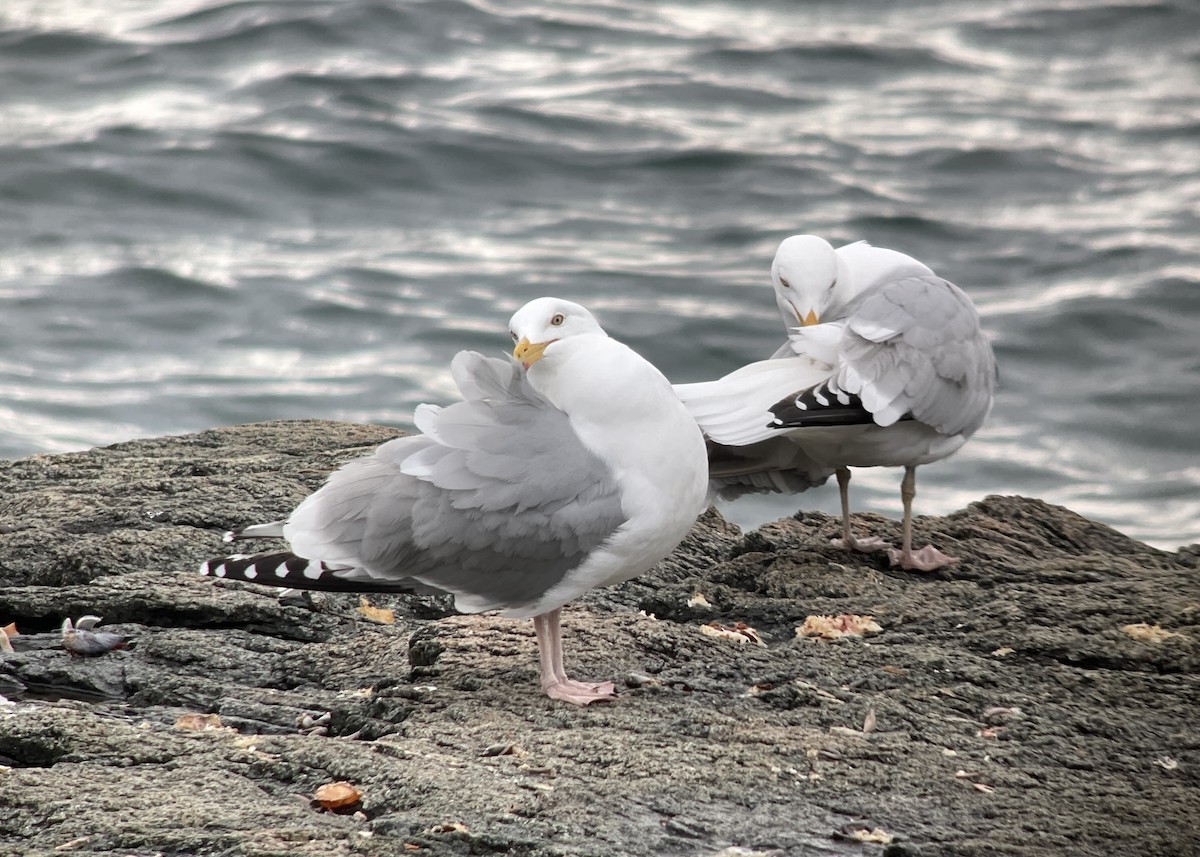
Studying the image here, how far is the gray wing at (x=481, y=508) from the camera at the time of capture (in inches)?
139

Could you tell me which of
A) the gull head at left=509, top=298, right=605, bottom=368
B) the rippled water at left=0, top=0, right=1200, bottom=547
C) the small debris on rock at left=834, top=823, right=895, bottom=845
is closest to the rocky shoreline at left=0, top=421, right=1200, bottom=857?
the small debris on rock at left=834, top=823, right=895, bottom=845

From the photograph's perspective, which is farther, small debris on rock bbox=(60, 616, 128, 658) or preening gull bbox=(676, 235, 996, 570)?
preening gull bbox=(676, 235, 996, 570)

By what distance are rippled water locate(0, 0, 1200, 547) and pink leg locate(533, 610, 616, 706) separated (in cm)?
468

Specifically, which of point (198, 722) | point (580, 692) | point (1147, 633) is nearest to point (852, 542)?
point (1147, 633)

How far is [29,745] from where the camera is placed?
2.95 metres

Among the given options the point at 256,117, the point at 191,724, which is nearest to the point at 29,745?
the point at 191,724

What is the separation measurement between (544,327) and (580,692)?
0.95m

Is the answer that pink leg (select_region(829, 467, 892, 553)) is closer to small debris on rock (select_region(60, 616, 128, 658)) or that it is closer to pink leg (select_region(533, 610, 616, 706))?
pink leg (select_region(533, 610, 616, 706))

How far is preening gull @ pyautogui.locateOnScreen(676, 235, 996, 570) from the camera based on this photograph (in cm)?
462

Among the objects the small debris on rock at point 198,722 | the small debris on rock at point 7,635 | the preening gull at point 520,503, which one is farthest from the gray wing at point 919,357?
the small debris on rock at point 7,635

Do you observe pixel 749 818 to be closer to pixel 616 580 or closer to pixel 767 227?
pixel 616 580

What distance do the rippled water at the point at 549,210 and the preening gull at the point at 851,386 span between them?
124 inches

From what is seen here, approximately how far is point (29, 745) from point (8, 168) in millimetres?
10762

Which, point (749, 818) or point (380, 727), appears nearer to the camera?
point (749, 818)
